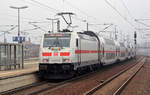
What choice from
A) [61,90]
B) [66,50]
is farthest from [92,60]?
[61,90]

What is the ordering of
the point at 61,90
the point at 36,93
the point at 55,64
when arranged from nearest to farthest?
the point at 36,93 → the point at 61,90 → the point at 55,64

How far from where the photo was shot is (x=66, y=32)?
1778 cm

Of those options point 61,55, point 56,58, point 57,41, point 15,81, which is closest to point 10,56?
point 57,41

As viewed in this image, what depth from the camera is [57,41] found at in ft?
57.1

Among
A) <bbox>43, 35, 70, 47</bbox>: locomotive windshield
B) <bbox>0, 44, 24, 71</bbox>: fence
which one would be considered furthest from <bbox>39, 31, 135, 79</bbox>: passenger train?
<bbox>0, 44, 24, 71</bbox>: fence

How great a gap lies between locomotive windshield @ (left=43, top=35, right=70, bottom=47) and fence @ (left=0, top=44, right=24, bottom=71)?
5.94 m

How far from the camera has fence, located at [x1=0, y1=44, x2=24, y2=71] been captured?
21.6 metres

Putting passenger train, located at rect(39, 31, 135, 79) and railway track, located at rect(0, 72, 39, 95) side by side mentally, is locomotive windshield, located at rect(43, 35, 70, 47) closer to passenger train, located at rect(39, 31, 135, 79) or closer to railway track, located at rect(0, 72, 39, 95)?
passenger train, located at rect(39, 31, 135, 79)

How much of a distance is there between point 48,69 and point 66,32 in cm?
314

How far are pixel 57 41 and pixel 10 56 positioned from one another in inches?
274

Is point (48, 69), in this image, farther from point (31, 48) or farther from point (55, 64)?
point (31, 48)

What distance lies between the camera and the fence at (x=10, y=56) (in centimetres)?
2162

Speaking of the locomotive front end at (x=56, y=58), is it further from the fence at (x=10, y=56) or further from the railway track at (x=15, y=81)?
the fence at (x=10, y=56)

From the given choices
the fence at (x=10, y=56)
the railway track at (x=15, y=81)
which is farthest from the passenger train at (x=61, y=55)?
the fence at (x=10, y=56)
